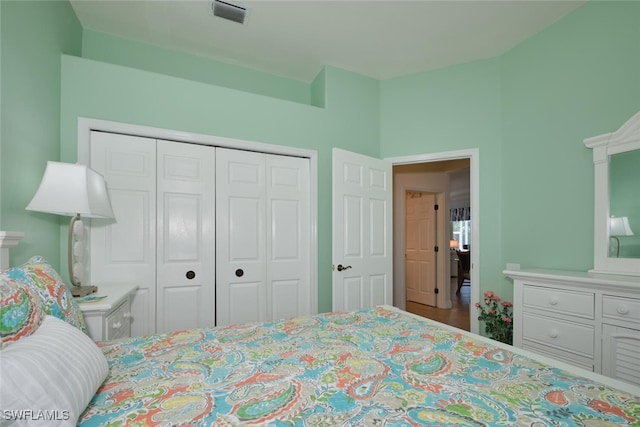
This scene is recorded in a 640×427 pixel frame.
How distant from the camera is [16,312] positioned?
0.85 meters

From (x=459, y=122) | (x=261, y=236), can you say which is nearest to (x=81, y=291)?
(x=261, y=236)

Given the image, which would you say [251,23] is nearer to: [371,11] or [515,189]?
[371,11]

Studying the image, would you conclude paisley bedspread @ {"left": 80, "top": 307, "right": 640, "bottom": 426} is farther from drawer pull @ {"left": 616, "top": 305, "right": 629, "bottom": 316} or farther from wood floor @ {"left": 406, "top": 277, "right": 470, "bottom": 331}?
wood floor @ {"left": 406, "top": 277, "right": 470, "bottom": 331}

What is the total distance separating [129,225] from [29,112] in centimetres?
92

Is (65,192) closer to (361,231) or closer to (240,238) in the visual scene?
(240,238)

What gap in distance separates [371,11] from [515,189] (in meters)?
2.05

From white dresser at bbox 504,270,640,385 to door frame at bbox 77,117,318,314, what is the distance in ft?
5.48

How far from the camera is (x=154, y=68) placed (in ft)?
9.10

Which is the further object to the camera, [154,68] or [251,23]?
[154,68]

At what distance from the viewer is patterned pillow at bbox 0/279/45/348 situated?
2.65ft

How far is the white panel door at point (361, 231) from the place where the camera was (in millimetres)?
2801

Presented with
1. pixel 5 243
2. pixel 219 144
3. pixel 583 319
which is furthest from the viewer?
pixel 219 144

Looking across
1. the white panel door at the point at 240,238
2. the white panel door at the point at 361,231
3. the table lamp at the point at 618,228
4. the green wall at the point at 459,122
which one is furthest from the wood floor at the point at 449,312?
the white panel door at the point at 240,238

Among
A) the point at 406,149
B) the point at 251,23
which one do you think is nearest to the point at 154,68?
the point at 251,23
